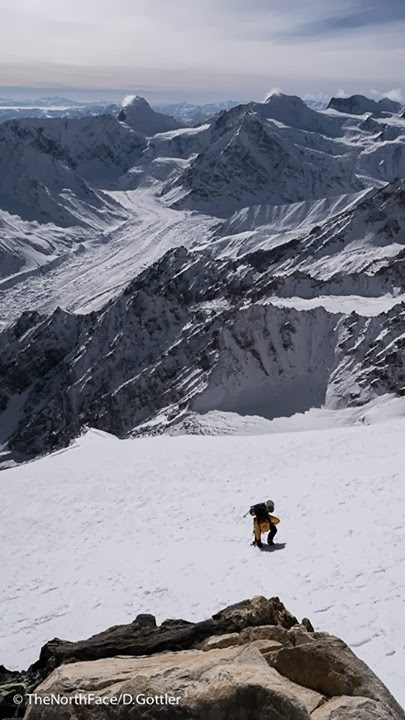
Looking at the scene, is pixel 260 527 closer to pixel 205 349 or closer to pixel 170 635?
pixel 170 635

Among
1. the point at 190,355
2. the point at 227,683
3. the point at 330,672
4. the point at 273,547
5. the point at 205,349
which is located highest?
the point at 227,683

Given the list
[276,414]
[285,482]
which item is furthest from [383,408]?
[285,482]

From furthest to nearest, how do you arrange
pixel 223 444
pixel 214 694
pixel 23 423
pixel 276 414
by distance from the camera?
1. pixel 23 423
2. pixel 276 414
3. pixel 223 444
4. pixel 214 694

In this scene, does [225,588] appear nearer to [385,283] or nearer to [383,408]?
[383,408]

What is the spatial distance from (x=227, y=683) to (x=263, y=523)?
11.1 metres

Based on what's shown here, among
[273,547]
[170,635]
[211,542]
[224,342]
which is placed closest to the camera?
[170,635]

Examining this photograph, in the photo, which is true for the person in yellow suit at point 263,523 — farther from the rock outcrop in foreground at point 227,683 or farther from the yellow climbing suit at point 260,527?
the rock outcrop in foreground at point 227,683

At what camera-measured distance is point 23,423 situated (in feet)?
504

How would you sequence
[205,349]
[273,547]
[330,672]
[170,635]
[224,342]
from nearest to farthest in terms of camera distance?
[330,672] < [170,635] < [273,547] < [224,342] < [205,349]

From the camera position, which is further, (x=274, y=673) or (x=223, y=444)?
(x=223, y=444)

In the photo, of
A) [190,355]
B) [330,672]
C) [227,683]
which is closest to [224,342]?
[190,355]

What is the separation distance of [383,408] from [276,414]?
16.8m

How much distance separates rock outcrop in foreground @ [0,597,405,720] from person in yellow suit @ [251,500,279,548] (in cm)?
785

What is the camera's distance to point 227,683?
788 centimetres
